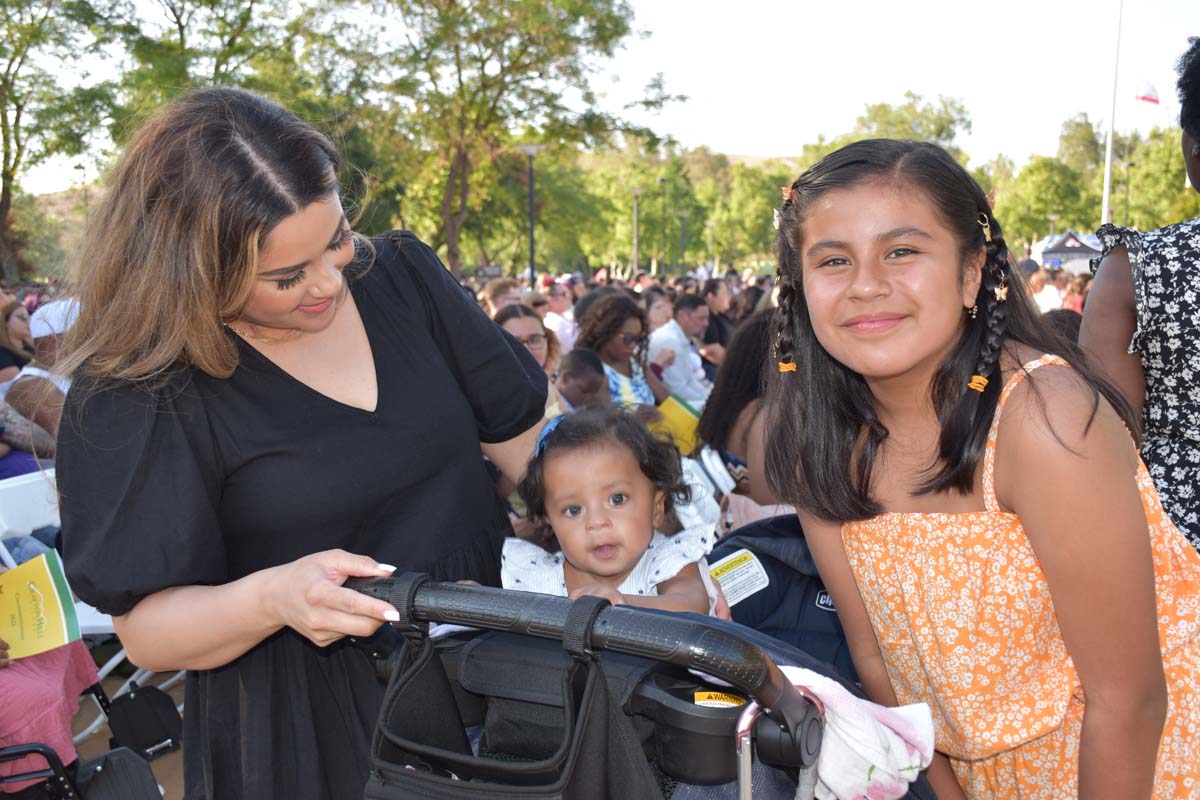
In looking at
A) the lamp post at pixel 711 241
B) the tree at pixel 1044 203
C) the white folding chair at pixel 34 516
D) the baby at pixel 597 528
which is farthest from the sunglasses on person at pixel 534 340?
the lamp post at pixel 711 241

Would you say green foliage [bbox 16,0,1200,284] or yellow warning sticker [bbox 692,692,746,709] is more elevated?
green foliage [bbox 16,0,1200,284]

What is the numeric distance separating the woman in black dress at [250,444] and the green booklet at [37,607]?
1491 millimetres

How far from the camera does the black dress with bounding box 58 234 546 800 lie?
1672 mm

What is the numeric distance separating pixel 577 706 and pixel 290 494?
846 millimetres

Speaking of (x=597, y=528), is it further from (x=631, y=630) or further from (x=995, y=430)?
(x=631, y=630)

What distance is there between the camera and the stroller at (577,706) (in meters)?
1.16

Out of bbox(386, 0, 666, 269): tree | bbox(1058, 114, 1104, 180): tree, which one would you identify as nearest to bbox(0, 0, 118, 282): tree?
bbox(386, 0, 666, 269): tree

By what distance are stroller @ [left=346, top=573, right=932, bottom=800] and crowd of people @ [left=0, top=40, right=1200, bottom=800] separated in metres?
0.13

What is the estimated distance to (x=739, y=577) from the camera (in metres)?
2.43

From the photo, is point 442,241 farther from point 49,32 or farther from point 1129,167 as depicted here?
point 1129,167

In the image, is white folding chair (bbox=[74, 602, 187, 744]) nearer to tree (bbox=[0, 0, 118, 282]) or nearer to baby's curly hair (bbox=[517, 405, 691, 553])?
baby's curly hair (bbox=[517, 405, 691, 553])

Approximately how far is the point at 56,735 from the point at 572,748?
301cm

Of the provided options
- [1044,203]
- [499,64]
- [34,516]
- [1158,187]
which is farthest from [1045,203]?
[34,516]

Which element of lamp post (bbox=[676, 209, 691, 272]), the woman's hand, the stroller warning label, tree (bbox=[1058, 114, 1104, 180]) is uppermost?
tree (bbox=[1058, 114, 1104, 180])
